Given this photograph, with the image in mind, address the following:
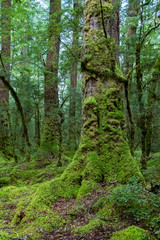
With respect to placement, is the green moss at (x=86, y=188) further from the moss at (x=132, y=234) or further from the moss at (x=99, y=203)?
the moss at (x=132, y=234)

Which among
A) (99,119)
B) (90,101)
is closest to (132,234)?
(99,119)

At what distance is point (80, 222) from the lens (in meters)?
3.05

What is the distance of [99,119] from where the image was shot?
438 cm

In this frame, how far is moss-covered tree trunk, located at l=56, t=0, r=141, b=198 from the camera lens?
3905 millimetres

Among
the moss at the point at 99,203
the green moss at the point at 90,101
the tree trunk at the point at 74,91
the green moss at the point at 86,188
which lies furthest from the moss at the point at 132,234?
the tree trunk at the point at 74,91

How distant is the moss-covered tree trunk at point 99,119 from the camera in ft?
12.8

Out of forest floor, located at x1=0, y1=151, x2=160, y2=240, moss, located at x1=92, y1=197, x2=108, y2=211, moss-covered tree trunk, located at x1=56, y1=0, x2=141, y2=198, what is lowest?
forest floor, located at x1=0, y1=151, x2=160, y2=240

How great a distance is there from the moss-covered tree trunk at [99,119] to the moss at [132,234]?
3.98ft

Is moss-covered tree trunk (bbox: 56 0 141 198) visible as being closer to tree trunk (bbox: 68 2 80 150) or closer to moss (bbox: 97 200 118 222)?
moss (bbox: 97 200 118 222)

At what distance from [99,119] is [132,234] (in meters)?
2.41

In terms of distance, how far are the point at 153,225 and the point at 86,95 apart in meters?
2.94

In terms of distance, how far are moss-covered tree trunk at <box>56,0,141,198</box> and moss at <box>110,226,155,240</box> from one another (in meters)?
1.21

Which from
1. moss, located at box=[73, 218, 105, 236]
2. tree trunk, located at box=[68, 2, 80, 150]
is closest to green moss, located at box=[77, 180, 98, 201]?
moss, located at box=[73, 218, 105, 236]

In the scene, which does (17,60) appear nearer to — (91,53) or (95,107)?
(91,53)
